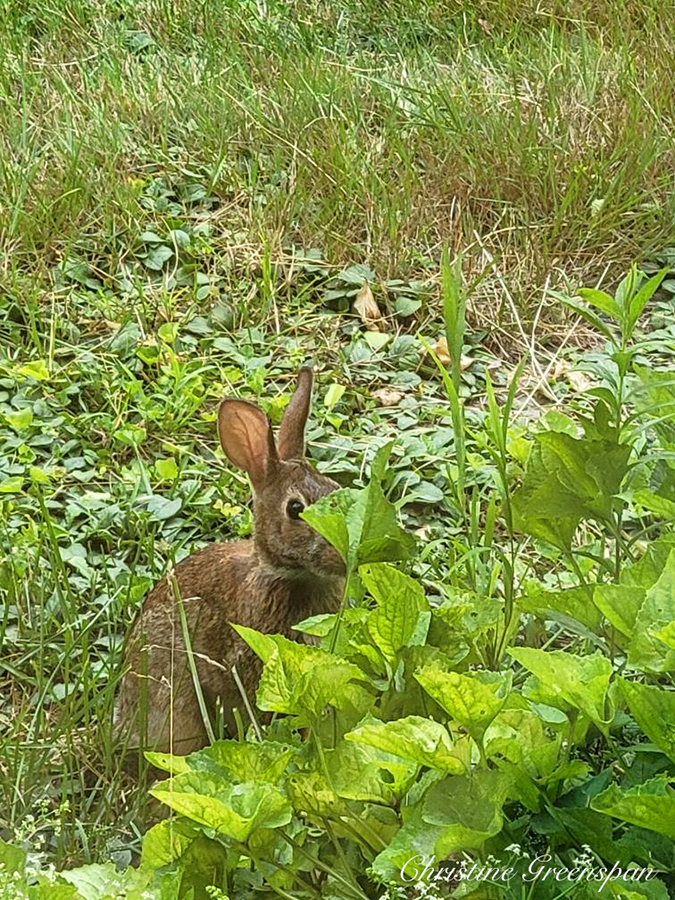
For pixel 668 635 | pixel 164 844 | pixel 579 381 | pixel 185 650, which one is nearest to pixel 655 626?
pixel 668 635

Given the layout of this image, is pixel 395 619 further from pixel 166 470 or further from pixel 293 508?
pixel 166 470

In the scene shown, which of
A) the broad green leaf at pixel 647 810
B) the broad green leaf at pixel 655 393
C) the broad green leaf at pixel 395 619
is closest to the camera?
the broad green leaf at pixel 647 810

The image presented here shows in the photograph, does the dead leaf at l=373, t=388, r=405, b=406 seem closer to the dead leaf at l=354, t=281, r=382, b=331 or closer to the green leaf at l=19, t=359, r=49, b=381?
the dead leaf at l=354, t=281, r=382, b=331

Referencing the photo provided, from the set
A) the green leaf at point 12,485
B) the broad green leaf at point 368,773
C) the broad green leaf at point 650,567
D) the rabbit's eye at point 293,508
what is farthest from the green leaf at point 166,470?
the broad green leaf at point 368,773

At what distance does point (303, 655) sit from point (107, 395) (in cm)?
269

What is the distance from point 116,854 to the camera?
2531 mm

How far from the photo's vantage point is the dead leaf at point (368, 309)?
470 centimetres

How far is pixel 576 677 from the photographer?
158 centimetres

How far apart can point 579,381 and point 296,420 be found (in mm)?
1600

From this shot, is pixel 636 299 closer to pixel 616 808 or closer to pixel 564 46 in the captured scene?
pixel 616 808

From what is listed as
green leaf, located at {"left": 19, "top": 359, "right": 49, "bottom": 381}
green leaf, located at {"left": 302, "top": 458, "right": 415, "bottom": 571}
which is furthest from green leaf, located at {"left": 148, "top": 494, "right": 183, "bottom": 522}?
green leaf, located at {"left": 302, "top": 458, "right": 415, "bottom": 571}

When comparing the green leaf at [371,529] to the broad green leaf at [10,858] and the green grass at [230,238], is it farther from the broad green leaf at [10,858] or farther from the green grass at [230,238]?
the green grass at [230,238]

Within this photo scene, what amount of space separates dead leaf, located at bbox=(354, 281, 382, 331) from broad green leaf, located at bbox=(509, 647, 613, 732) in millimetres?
3176

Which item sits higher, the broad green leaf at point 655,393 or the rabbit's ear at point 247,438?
the broad green leaf at point 655,393
